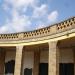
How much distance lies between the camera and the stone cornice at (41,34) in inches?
500

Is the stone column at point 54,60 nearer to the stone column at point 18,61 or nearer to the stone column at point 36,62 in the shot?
the stone column at point 18,61

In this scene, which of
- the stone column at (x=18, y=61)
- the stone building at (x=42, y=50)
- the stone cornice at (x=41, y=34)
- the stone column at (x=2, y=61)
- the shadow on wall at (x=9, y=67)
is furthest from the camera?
the shadow on wall at (x=9, y=67)

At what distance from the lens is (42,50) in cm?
1725

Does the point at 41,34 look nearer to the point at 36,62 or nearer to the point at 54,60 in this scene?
the point at 54,60

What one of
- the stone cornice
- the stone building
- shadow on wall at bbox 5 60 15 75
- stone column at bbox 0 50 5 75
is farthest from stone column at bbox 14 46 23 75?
shadow on wall at bbox 5 60 15 75

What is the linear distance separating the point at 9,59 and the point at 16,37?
325 cm

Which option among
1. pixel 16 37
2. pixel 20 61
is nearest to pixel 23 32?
pixel 16 37

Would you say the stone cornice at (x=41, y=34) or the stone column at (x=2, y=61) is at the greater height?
the stone cornice at (x=41, y=34)

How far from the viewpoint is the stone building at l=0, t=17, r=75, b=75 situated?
12953mm

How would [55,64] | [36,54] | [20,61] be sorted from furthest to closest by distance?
1. [36,54]
2. [20,61]
3. [55,64]

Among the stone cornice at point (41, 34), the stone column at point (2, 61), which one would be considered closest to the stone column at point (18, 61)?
the stone cornice at point (41, 34)

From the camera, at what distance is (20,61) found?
15242mm

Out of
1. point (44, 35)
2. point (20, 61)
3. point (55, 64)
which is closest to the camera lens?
point (55, 64)

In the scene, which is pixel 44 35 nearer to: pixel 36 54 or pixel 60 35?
pixel 60 35
